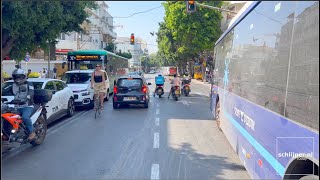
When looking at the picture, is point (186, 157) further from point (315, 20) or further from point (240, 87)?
point (315, 20)

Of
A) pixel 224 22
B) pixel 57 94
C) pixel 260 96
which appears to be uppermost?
pixel 224 22

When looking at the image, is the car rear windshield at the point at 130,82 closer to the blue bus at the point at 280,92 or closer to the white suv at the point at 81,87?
the white suv at the point at 81,87

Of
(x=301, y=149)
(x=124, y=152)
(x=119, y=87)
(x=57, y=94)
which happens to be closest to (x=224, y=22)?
(x=119, y=87)

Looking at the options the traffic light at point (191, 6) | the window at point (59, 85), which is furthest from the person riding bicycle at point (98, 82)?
the traffic light at point (191, 6)

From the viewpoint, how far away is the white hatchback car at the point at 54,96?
9.28 m

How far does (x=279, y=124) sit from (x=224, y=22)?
47636 mm

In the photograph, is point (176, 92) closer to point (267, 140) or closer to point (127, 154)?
point (127, 154)

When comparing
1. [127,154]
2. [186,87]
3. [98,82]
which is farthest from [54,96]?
[186,87]

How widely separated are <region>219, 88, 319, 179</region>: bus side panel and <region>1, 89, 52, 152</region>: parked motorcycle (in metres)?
4.34

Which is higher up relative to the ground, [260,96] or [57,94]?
[260,96]

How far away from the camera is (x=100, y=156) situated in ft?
20.6

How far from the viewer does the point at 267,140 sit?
142 inches

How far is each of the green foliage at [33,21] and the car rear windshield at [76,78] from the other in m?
1.78

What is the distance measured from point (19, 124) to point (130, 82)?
8.07 m
